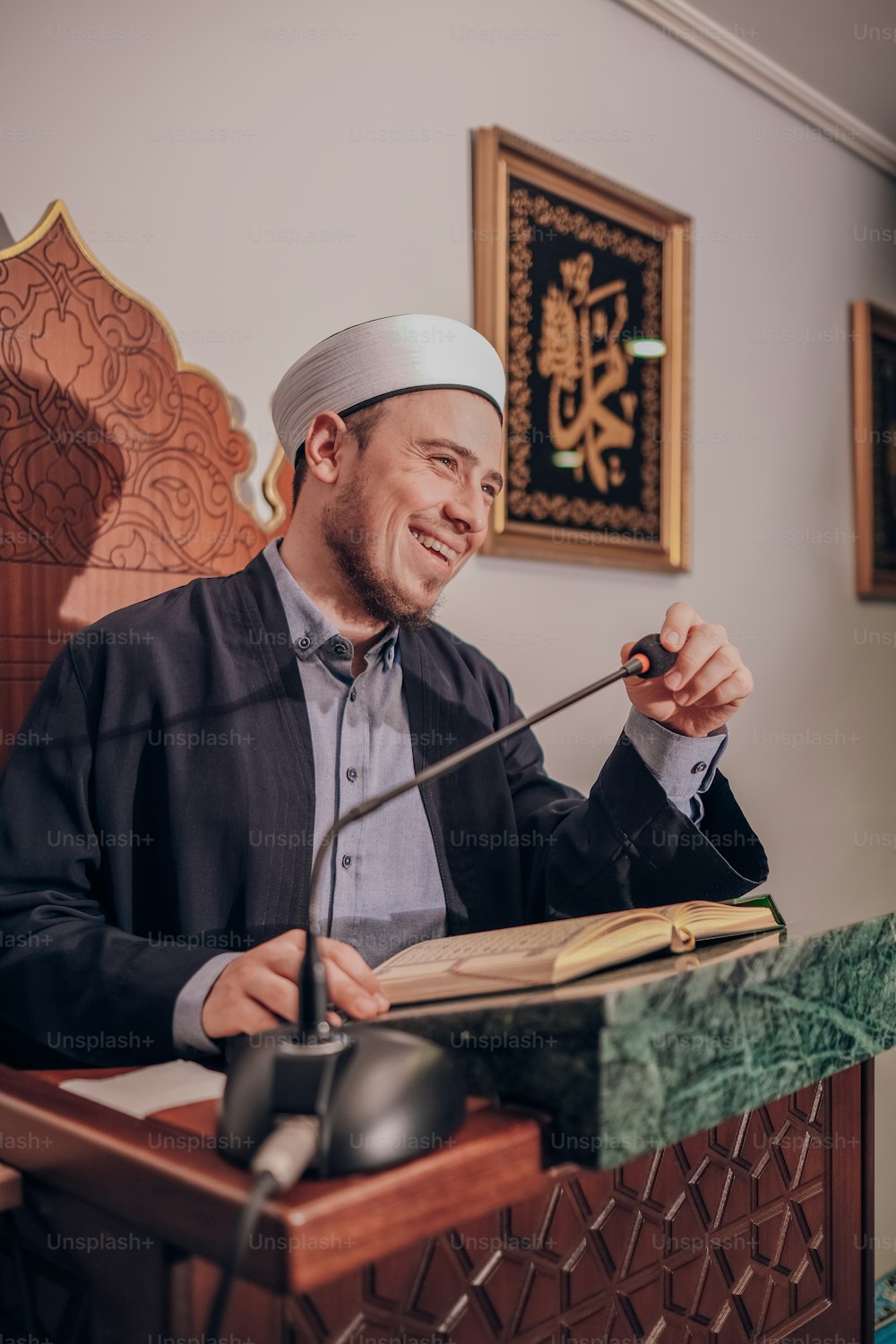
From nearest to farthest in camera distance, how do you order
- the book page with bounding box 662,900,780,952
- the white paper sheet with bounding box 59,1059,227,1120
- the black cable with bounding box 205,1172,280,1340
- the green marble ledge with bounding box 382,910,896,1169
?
the black cable with bounding box 205,1172,280,1340
the green marble ledge with bounding box 382,910,896,1169
the white paper sheet with bounding box 59,1059,227,1120
the book page with bounding box 662,900,780,952

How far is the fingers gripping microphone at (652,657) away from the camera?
1.17 metres

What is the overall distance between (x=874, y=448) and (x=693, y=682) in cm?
244

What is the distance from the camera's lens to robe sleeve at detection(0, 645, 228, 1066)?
3.39 feet

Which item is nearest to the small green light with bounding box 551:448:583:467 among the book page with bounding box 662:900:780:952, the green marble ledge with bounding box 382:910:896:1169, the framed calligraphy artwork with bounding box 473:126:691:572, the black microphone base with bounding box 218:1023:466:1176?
the framed calligraphy artwork with bounding box 473:126:691:572

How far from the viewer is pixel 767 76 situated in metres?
2.97

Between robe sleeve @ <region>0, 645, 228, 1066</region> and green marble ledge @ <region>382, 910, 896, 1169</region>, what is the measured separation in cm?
28

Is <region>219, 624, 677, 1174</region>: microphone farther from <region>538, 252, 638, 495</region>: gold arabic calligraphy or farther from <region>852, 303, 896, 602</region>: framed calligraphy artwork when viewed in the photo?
<region>852, 303, 896, 602</region>: framed calligraphy artwork

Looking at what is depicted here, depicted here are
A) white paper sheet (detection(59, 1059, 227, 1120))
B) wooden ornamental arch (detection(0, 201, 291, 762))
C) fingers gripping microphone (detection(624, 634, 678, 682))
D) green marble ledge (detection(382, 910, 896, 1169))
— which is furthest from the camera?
wooden ornamental arch (detection(0, 201, 291, 762))

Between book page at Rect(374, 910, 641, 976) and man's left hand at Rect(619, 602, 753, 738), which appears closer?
book page at Rect(374, 910, 641, 976)

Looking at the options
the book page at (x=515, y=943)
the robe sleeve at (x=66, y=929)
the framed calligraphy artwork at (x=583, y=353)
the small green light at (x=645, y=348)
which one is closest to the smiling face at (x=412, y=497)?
the robe sleeve at (x=66, y=929)

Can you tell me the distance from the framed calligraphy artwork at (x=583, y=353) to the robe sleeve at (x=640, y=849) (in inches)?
35.6

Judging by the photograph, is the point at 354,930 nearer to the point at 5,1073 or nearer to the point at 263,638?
the point at 263,638

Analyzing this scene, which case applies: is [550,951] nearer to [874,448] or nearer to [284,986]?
[284,986]

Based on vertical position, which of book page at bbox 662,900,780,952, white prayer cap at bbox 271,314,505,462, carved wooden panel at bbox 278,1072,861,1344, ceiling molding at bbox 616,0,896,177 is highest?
ceiling molding at bbox 616,0,896,177
